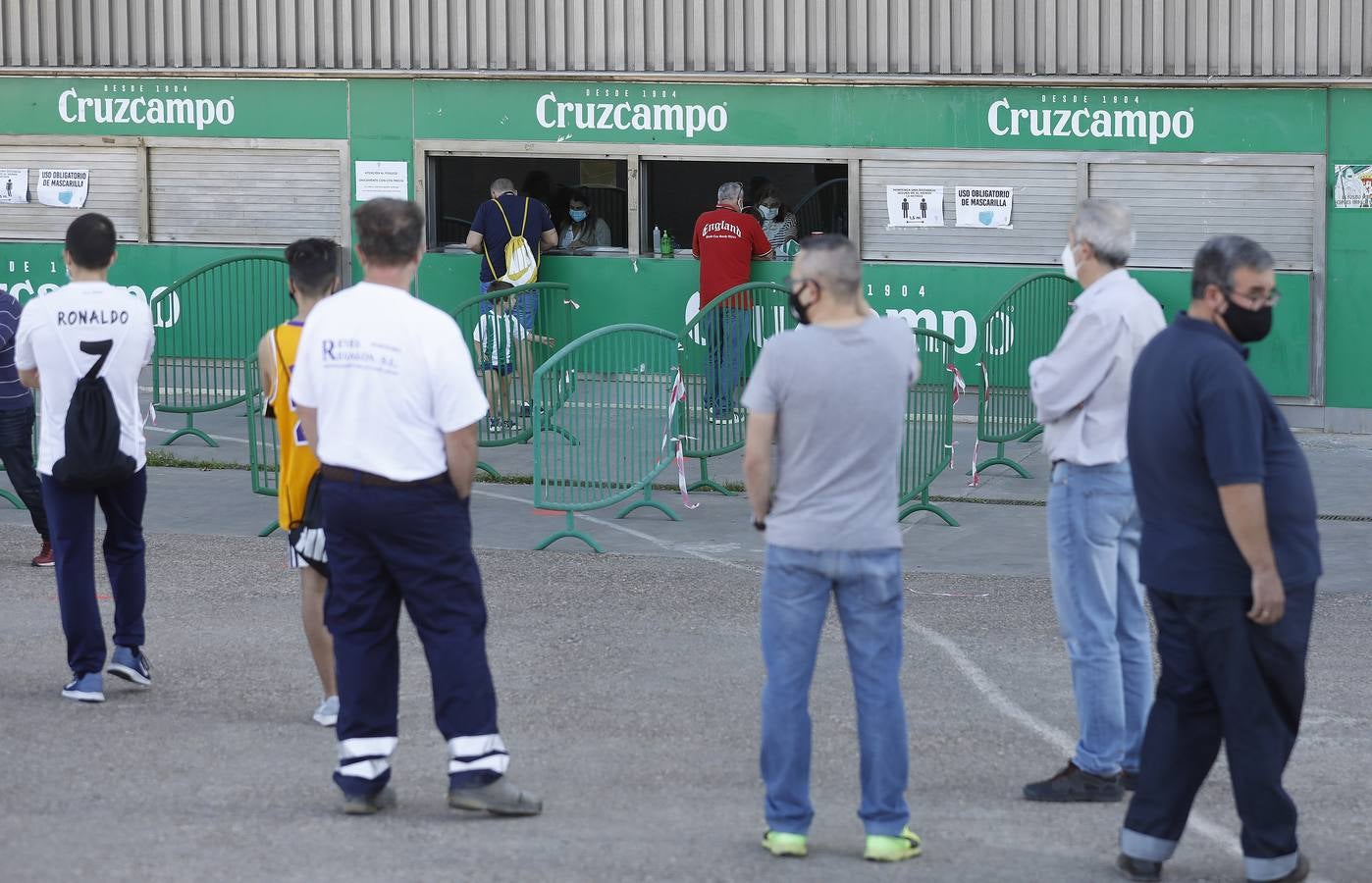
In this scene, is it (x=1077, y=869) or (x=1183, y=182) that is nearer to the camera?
(x=1077, y=869)

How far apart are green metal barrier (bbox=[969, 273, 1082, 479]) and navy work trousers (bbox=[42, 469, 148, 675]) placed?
600 cm

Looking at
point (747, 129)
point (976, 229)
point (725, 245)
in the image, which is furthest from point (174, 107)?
point (976, 229)

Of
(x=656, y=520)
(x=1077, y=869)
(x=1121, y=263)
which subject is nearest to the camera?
(x=1077, y=869)

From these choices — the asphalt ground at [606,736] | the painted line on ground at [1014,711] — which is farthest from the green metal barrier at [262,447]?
the painted line on ground at [1014,711]

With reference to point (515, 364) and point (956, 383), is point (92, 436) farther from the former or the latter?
point (956, 383)

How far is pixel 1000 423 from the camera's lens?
12320mm

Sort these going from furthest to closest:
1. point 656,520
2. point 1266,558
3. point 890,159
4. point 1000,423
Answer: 1. point 890,159
2. point 1000,423
3. point 656,520
4. point 1266,558

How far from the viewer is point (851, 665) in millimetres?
5359

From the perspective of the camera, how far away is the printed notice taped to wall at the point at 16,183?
644 inches

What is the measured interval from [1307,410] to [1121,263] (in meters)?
8.65

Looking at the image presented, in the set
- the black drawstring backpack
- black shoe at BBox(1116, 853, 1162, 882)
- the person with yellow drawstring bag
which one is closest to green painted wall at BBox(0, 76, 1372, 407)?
the person with yellow drawstring bag

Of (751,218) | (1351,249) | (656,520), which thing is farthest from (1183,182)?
(656,520)

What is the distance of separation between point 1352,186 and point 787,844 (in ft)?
31.8

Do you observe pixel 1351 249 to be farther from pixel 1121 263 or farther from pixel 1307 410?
pixel 1121 263
